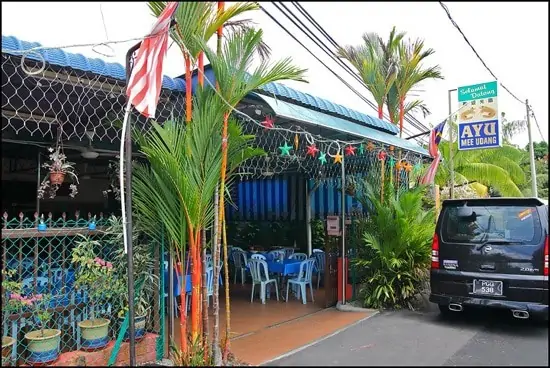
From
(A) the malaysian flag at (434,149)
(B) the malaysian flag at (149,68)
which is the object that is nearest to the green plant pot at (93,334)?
(B) the malaysian flag at (149,68)

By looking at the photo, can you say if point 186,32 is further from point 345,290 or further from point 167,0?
point 345,290

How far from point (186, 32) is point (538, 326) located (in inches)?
175

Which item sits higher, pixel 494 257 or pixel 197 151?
pixel 197 151

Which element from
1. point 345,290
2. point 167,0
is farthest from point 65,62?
point 345,290

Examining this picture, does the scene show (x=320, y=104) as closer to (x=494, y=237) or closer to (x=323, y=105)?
(x=323, y=105)

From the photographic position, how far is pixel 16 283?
3471 millimetres

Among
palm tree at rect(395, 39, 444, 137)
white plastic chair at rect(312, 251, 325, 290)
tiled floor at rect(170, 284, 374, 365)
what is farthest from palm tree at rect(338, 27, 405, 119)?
tiled floor at rect(170, 284, 374, 365)

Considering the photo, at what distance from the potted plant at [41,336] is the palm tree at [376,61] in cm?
609

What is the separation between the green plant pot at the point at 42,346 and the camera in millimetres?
3518

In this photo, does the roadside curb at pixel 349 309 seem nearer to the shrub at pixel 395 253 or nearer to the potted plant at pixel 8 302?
the shrub at pixel 395 253

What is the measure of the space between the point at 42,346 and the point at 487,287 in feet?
14.5

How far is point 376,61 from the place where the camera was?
7848 millimetres

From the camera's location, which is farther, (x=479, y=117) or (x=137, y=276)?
(x=479, y=117)

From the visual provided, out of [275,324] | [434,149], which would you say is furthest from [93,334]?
[434,149]
